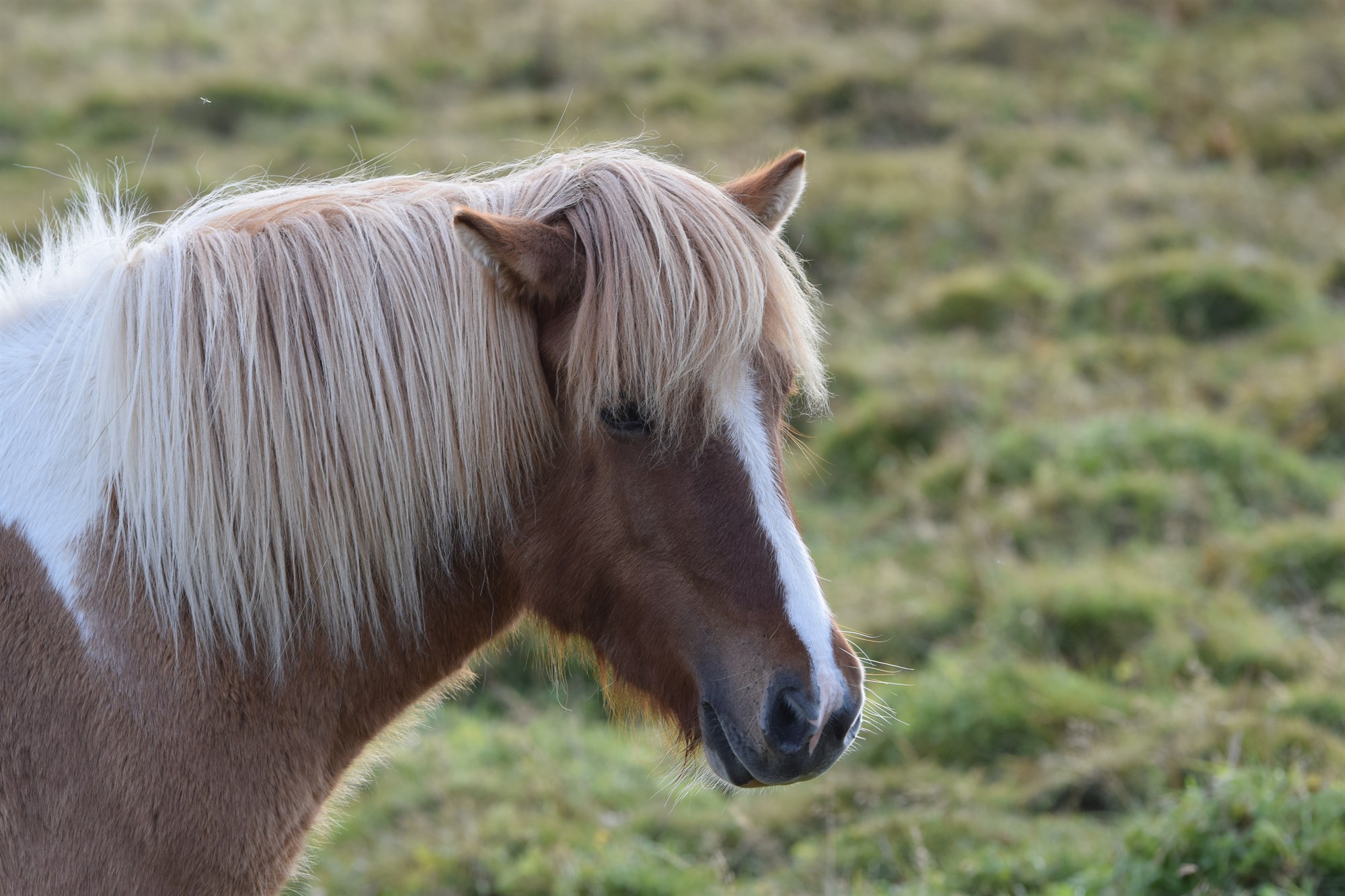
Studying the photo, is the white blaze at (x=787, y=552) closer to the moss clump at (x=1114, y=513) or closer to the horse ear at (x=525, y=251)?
the horse ear at (x=525, y=251)

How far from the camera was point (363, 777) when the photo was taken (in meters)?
2.47

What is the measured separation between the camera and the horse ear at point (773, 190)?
234cm

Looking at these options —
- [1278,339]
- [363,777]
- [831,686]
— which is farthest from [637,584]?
[1278,339]

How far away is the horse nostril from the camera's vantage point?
76.8 inches

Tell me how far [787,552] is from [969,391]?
→ 16.2ft

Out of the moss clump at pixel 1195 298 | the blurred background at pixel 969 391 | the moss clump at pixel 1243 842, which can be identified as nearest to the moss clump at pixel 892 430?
the blurred background at pixel 969 391

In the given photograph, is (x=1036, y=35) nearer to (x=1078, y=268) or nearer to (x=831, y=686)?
(x=1078, y=268)

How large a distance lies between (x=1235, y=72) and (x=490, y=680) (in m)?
8.71

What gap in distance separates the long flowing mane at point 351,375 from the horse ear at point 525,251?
39mm

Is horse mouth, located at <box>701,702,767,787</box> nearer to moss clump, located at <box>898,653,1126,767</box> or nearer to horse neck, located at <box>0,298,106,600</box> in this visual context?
horse neck, located at <box>0,298,106,600</box>

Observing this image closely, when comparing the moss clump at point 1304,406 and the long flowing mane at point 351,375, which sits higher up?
the long flowing mane at point 351,375

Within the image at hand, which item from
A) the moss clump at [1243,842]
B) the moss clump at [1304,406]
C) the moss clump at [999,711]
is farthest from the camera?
the moss clump at [1304,406]

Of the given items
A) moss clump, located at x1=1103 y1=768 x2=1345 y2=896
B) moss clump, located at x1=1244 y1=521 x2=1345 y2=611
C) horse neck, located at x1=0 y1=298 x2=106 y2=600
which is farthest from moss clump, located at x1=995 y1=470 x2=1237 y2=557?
horse neck, located at x1=0 y1=298 x2=106 y2=600

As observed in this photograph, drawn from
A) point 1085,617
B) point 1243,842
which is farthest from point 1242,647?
point 1243,842
